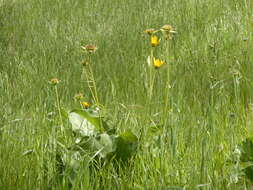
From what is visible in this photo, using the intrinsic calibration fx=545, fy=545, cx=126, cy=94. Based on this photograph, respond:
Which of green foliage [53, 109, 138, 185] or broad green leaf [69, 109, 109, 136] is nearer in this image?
green foliage [53, 109, 138, 185]

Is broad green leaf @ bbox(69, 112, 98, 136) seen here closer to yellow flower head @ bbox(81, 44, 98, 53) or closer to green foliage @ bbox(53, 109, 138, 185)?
green foliage @ bbox(53, 109, 138, 185)

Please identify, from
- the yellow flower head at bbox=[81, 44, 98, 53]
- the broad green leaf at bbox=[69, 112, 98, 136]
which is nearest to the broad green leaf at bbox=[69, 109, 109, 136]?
the broad green leaf at bbox=[69, 112, 98, 136]

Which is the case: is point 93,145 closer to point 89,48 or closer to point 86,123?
point 86,123

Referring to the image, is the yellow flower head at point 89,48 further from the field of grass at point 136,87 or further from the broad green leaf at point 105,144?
the broad green leaf at point 105,144

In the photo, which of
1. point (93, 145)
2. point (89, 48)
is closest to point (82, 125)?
point (93, 145)

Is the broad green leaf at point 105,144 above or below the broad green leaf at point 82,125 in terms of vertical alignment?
below

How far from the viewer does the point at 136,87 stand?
3.48 m

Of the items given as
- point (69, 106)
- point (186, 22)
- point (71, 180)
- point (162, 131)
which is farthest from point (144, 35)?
point (71, 180)

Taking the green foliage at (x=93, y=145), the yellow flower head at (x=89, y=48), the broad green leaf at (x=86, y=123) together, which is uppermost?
the yellow flower head at (x=89, y=48)

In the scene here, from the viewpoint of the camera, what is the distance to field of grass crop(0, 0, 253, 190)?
203cm

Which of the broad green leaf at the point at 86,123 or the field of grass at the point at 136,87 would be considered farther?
the broad green leaf at the point at 86,123

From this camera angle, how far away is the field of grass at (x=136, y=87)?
203cm

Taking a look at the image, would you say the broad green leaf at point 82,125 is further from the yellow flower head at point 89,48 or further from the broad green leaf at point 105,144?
the yellow flower head at point 89,48

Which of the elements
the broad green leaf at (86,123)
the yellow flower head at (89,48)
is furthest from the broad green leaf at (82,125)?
the yellow flower head at (89,48)
